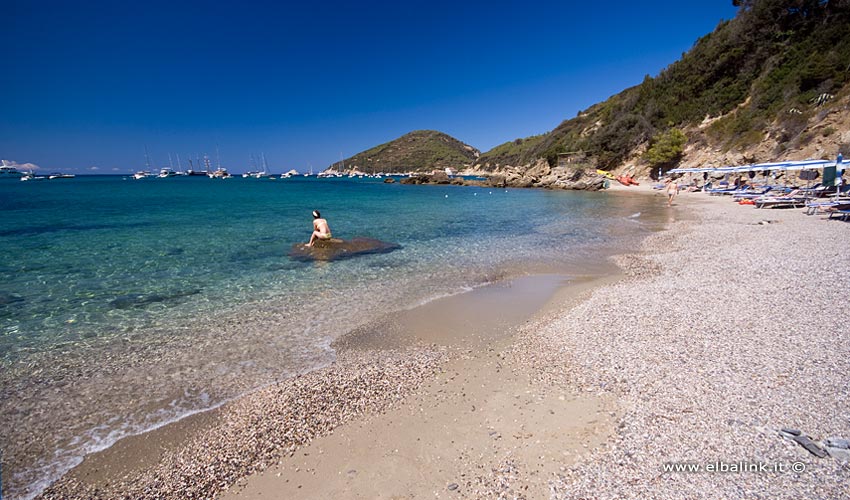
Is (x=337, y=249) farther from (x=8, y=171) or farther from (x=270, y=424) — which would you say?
(x=8, y=171)

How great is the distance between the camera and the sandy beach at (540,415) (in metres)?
3.54

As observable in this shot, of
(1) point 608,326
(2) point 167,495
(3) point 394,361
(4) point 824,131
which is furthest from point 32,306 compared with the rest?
(4) point 824,131

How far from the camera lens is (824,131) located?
31328mm

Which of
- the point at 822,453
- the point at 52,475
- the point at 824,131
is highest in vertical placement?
the point at 824,131

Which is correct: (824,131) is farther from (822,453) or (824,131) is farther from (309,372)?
(309,372)

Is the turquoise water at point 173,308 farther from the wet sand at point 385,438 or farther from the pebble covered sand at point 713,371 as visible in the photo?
the pebble covered sand at point 713,371

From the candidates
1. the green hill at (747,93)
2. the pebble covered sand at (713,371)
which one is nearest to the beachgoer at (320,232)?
the pebble covered sand at (713,371)

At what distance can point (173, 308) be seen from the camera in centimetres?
883

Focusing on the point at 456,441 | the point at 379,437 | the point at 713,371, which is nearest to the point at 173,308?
the point at 379,437

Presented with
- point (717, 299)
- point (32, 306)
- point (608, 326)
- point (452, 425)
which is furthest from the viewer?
point (32, 306)

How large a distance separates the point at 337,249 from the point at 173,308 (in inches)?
265

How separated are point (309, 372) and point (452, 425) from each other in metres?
2.66

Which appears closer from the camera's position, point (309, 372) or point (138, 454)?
point (138, 454)

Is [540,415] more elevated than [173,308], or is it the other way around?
[173,308]
